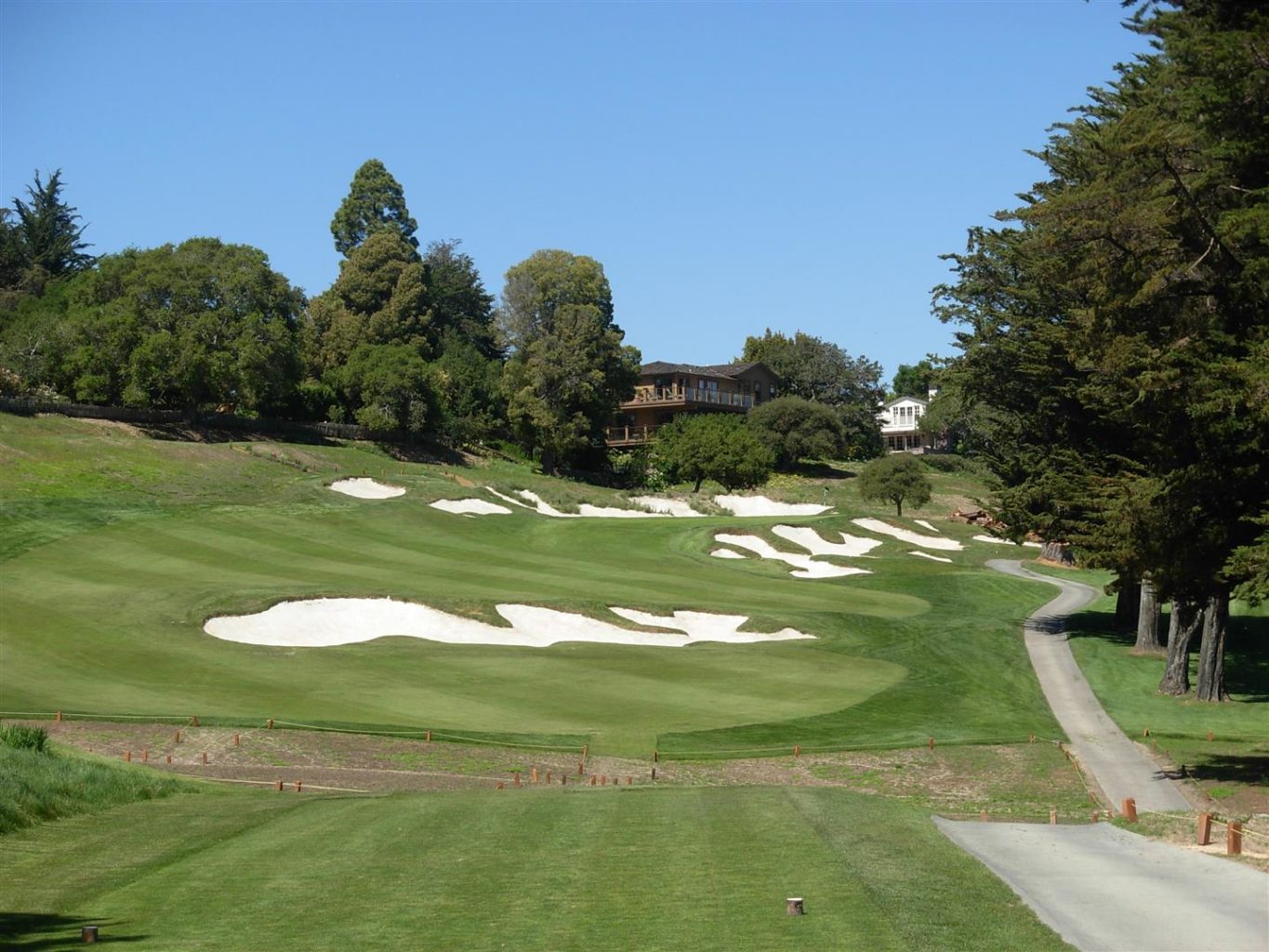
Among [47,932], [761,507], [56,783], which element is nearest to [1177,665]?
[56,783]

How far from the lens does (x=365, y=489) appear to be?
66.1 m

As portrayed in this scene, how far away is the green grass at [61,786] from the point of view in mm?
15680

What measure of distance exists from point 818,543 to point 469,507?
692 inches

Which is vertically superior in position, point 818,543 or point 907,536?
point 907,536

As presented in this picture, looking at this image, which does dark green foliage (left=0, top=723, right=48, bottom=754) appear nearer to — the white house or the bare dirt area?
the bare dirt area

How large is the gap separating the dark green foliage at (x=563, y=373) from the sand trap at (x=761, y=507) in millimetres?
14908

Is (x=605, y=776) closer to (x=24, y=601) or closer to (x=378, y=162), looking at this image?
(x=24, y=601)

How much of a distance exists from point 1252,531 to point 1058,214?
623 centimetres

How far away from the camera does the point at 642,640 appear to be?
3738cm

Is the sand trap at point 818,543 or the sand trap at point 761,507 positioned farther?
the sand trap at point 761,507

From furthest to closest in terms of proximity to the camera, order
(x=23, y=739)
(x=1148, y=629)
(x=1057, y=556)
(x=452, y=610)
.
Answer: (x=1057, y=556)
(x=1148, y=629)
(x=452, y=610)
(x=23, y=739)

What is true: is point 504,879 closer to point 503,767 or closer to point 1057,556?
point 503,767

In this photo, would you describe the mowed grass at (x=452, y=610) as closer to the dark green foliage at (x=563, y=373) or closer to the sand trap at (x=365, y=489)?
the sand trap at (x=365, y=489)

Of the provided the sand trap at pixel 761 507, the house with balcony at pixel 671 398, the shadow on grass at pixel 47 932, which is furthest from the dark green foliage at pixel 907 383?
the shadow on grass at pixel 47 932
